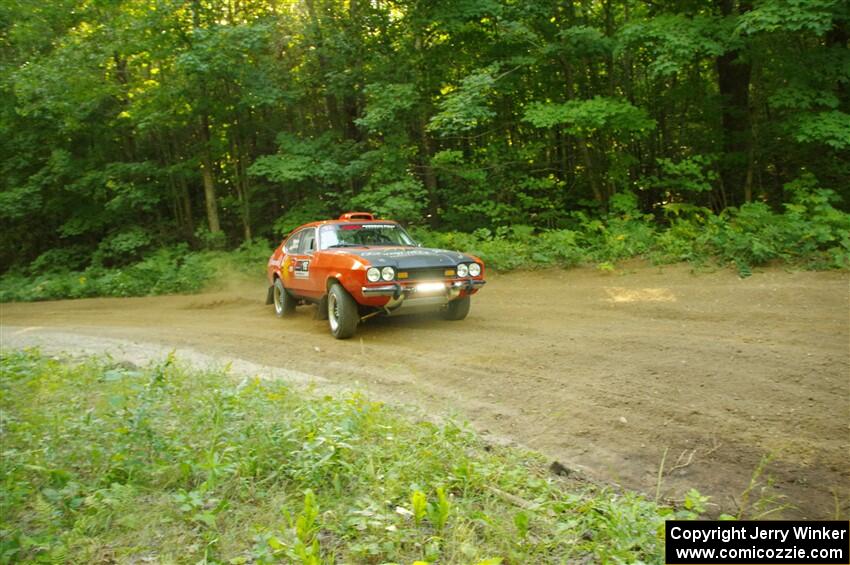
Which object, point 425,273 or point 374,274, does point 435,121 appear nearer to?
point 425,273

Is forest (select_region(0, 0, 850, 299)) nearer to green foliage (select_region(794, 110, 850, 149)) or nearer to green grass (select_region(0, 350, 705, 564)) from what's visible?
green foliage (select_region(794, 110, 850, 149))

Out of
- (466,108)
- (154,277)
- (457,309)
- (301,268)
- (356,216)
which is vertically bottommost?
(457,309)

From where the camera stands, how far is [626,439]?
4.08 metres

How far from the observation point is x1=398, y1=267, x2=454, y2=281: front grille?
7314mm

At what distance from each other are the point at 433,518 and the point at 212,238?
678 inches

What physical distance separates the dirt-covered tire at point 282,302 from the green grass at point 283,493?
558 cm

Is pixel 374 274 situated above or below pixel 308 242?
below

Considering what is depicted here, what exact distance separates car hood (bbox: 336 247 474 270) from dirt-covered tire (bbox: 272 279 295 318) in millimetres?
2572

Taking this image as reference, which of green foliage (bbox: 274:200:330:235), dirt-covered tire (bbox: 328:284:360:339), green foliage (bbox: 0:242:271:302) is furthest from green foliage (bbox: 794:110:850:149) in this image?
green foliage (bbox: 0:242:271:302)

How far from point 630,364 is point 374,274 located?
324cm

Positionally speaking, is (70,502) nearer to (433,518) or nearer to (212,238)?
(433,518)

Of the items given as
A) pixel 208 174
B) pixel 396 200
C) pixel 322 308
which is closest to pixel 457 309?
pixel 322 308

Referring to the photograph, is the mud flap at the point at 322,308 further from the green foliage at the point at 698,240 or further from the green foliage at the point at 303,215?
the green foliage at the point at 303,215

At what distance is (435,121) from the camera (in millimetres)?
13219
